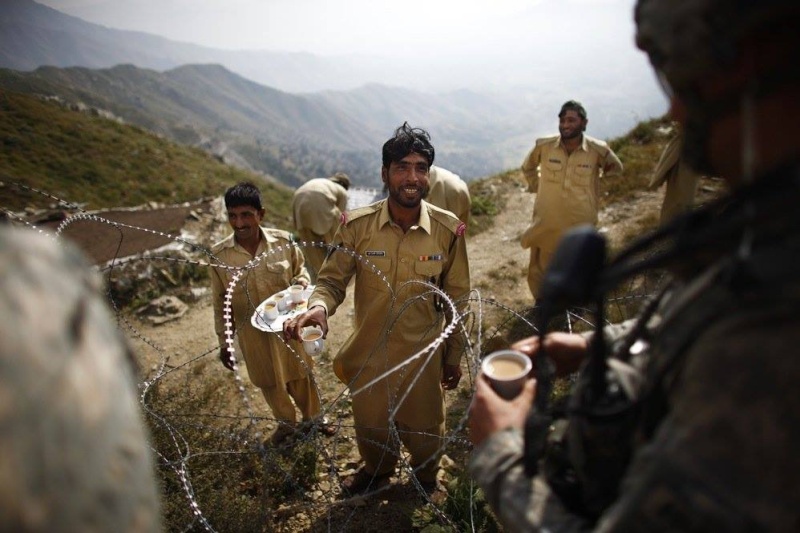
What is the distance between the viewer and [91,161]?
2545 cm

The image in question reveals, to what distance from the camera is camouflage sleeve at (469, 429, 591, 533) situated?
1.14 meters

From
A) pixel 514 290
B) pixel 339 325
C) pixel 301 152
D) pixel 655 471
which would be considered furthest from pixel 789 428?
pixel 301 152

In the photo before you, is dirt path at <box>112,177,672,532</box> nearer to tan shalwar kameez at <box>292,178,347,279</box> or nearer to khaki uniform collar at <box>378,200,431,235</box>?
khaki uniform collar at <box>378,200,431,235</box>

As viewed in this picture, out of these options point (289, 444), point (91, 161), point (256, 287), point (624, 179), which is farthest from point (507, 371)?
point (91, 161)

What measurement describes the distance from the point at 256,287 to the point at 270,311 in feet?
1.87

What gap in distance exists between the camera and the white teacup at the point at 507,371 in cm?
156

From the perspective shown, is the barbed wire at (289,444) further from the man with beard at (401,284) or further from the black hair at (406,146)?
the black hair at (406,146)

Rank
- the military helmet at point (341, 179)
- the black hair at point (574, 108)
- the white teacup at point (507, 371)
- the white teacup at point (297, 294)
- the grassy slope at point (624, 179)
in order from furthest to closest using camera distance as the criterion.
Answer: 1. the grassy slope at point (624, 179)
2. the military helmet at point (341, 179)
3. the black hair at point (574, 108)
4. the white teacup at point (297, 294)
5. the white teacup at point (507, 371)

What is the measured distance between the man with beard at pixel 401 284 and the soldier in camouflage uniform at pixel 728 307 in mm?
2344

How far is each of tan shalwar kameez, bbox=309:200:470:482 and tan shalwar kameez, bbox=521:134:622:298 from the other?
3.35 metres

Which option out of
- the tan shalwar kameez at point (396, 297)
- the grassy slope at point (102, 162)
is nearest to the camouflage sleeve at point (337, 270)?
the tan shalwar kameez at point (396, 297)

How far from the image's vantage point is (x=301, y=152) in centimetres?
16775

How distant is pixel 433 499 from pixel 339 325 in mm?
4450

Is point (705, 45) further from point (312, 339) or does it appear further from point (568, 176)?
point (568, 176)
